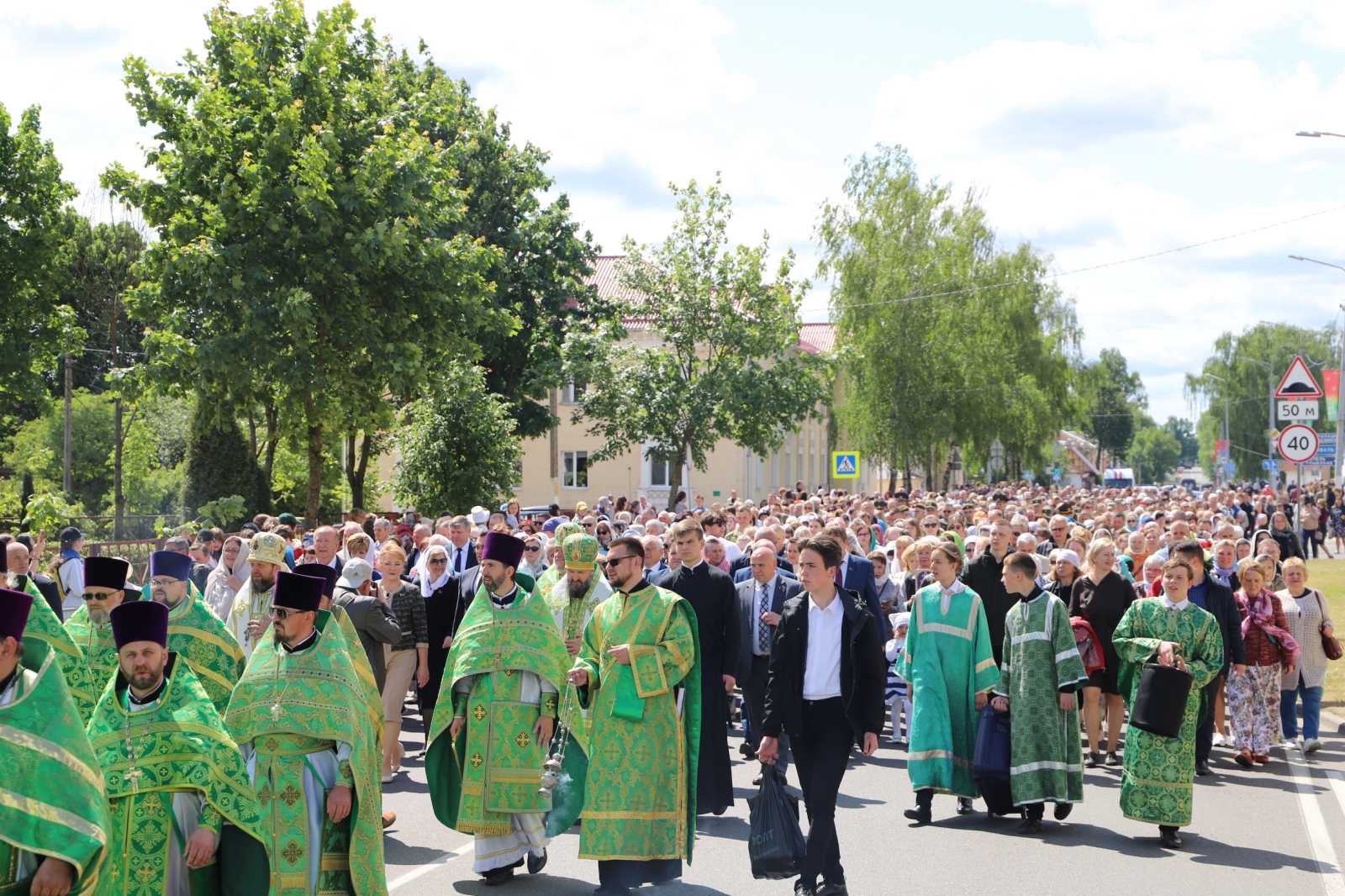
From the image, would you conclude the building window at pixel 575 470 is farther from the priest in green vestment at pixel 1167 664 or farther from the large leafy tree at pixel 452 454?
the priest in green vestment at pixel 1167 664

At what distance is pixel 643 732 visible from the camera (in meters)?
8.16

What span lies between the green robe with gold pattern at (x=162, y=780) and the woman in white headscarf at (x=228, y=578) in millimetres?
6288

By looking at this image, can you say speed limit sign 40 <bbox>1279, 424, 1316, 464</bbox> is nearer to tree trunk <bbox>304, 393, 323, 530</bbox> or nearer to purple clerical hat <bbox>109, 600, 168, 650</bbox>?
tree trunk <bbox>304, 393, 323, 530</bbox>

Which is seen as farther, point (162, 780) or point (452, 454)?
point (452, 454)

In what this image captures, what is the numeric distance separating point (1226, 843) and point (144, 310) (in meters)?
21.2

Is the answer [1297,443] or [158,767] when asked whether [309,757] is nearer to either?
[158,767]

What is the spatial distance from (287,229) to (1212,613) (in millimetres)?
18084

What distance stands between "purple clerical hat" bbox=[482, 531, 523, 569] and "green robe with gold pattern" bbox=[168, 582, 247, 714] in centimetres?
165

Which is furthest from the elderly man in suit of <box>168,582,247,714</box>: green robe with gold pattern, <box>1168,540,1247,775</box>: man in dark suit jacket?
<box>168,582,247,714</box>: green robe with gold pattern

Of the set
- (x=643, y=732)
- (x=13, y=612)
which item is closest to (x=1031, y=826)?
(x=643, y=732)

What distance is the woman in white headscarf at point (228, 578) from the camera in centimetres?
1237

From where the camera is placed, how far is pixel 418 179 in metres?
26.7

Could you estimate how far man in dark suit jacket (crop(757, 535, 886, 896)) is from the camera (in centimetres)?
781

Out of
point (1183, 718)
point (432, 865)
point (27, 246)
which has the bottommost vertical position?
point (432, 865)
